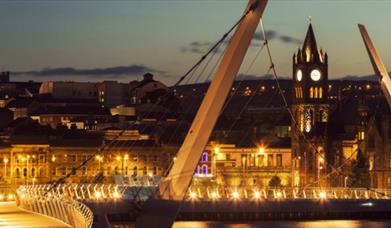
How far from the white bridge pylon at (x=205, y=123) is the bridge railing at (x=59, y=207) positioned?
24.3ft

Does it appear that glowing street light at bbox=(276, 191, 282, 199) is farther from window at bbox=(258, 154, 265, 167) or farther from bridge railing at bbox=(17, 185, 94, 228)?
window at bbox=(258, 154, 265, 167)

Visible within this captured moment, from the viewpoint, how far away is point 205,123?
3034 cm

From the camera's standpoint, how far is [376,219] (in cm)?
8281

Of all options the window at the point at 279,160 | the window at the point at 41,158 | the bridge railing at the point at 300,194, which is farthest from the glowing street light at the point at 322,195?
the window at the point at 279,160

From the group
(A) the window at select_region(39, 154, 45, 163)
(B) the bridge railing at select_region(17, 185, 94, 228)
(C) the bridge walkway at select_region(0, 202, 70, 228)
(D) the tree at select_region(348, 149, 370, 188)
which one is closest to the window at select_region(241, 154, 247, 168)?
(A) the window at select_region(39, 154, 45, 163)

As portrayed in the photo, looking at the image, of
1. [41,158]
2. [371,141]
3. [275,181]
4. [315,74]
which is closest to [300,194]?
[371,141]

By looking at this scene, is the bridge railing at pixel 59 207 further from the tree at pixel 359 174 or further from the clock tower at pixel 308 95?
the clock tower at pixel 308 95

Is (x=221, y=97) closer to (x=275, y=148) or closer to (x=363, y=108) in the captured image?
(x=363, y=108)

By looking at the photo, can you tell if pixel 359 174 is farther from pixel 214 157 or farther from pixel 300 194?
pixel 214 157

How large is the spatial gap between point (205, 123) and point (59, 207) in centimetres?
2354

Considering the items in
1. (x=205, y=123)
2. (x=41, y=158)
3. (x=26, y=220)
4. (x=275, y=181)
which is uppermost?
(x=41, y=158)

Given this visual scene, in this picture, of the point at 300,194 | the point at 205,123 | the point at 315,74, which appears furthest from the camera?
the point at 315,74

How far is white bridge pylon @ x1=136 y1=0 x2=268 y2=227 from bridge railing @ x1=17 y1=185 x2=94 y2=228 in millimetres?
7416

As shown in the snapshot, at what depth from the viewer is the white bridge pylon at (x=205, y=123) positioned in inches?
1176
